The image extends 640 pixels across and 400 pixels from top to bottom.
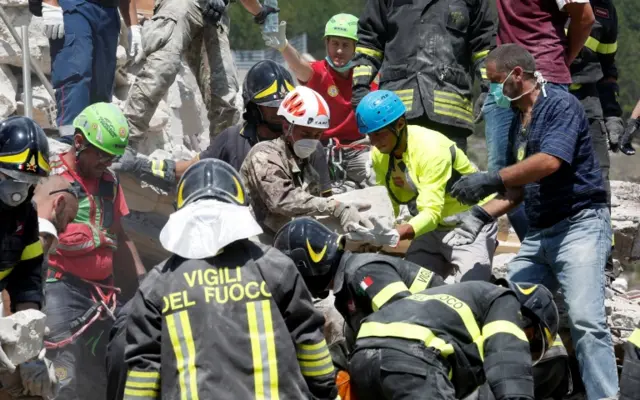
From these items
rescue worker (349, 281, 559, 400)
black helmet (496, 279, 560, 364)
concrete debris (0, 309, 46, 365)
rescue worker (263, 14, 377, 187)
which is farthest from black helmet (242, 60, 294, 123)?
rescue worker (349, 281, 559, 400)

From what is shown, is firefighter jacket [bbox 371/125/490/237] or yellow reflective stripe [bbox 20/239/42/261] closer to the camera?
yellow reflective stripe [bbox 20/239/42/261]

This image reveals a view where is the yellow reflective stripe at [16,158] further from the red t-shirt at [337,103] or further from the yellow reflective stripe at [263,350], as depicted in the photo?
the red t-shirt at [337,103]

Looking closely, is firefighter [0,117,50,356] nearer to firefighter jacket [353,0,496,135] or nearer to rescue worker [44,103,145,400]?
rescue worker [44,103,145,400]

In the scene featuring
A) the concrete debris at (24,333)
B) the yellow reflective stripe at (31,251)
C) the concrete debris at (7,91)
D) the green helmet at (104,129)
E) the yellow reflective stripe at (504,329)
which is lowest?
the concrete debris at (7,91)

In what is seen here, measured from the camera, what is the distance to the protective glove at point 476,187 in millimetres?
6789

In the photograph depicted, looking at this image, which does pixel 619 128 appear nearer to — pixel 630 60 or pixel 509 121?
pixel 509 121

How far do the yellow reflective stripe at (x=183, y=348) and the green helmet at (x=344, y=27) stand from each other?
506 centimetres

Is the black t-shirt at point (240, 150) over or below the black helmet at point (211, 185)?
below

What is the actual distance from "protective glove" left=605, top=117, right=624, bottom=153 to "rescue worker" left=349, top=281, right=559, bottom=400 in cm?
345

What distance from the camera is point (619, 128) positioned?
29.4ft

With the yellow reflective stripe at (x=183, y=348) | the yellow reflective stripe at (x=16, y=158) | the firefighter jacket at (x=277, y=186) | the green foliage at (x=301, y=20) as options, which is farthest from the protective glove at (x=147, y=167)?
the green foliage at (x=301, y=20)

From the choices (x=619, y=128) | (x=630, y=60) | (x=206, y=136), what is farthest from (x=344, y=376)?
(x=630, y=60)

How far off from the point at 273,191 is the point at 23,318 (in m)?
1.71

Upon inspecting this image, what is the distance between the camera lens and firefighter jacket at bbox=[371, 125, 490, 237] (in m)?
7.20
